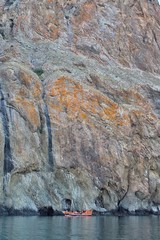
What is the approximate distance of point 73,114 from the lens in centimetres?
8681

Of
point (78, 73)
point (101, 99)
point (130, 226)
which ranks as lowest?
point (130, 226)

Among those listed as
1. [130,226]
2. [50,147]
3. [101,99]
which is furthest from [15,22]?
[130,226]

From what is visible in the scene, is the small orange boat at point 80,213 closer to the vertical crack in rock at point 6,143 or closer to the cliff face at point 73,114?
the cliff face at point 73,114

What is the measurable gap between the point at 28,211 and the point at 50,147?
45.9ft

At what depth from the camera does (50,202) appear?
2955 inches

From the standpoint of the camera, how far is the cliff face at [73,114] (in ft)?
255

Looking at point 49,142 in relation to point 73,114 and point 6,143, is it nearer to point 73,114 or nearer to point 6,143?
point 73,114

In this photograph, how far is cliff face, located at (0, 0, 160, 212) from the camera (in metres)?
77.6

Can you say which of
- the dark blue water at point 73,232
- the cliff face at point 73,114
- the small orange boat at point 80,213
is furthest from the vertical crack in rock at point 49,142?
the dark blue water at point 73,232

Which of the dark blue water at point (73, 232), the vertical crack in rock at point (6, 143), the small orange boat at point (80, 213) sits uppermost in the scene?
the vertical crack in rock at point (6, 143)

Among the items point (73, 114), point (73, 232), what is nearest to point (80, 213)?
point (73, 114)

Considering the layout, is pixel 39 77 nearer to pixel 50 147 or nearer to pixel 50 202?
pixel 50 147

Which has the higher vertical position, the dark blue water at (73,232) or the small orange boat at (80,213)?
the small orange boat at (80,213)

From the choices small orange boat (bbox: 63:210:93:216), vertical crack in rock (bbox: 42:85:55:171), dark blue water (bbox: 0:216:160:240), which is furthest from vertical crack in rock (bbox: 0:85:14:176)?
dark blue water (bbox: 0:216:160:240)
